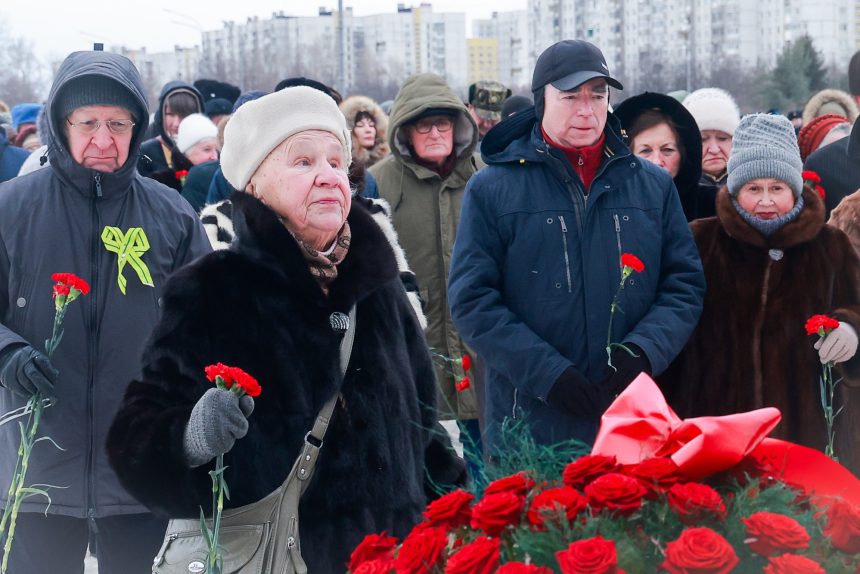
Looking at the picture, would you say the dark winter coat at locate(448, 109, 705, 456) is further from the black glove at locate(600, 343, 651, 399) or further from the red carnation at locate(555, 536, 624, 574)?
the red carnation at locate(555, 536, 624, 574)

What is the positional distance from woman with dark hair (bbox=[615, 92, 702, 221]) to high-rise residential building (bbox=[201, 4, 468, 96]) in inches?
3262

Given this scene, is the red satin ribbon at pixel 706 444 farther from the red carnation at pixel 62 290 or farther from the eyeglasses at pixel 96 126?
the eyeglasses at pixel 96 126

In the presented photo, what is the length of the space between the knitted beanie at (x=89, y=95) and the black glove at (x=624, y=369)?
1.80 metres

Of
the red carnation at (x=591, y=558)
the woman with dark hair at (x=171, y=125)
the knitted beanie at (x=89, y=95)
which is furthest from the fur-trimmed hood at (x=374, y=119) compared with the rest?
the red carnation at (x=591, y=558)

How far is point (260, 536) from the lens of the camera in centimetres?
282

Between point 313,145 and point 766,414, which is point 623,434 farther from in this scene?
point 313,145

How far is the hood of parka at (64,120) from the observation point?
3.95 m

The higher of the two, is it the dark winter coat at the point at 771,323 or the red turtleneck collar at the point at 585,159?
the red turtleneck collar at the point at 585,159

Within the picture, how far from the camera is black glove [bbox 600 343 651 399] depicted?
3809mm

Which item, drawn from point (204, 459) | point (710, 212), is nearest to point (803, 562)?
point (204, 459)

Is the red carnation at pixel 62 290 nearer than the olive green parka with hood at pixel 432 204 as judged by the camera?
Yes

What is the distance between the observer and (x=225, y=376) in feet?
8.18

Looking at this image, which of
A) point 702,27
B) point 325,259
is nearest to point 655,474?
point 325,259

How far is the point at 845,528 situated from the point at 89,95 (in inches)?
122
